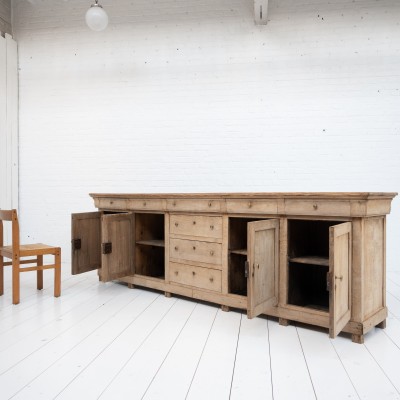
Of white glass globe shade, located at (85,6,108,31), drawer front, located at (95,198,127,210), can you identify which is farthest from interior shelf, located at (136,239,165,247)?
white glass globe shade, located at (85,6,108,31)

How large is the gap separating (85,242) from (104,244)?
36 centimetres

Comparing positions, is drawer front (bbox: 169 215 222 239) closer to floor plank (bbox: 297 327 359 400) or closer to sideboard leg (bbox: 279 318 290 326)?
sideboard leg (bbox: 279 318 290 326)

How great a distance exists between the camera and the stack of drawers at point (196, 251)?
3.17 metres

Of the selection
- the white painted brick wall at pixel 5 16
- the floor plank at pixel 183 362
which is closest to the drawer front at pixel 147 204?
the floor plank at pixel 183 362

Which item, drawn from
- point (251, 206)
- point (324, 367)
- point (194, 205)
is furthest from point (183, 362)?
point (194, 205)

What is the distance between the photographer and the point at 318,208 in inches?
103

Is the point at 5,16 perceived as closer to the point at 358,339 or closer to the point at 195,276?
the point at 195,276

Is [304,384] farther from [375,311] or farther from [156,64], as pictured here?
[156,64]

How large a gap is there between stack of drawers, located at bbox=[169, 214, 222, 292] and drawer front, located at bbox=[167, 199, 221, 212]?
0.21 feet

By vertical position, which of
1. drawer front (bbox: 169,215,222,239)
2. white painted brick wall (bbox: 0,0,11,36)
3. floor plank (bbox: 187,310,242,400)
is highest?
white painted brick wall (bbox: 0,0,11,36)

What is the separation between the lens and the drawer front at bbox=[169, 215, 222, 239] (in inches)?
125

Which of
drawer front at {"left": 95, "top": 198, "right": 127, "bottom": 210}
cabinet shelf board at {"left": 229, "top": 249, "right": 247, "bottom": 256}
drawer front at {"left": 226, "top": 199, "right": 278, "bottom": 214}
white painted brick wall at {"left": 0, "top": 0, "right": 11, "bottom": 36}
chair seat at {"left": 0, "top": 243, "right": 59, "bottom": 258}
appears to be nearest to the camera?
drawer front at {"left": 226, "top": 199, "right": 278, "bottom": 214}

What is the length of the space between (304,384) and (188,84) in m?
4.03

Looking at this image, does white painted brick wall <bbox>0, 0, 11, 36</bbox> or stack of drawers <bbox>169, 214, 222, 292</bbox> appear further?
white painted brick wall <bbox>0, 0, 11, 36</bbox>
